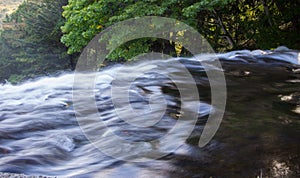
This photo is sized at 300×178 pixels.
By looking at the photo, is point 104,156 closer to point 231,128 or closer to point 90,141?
point 90,141

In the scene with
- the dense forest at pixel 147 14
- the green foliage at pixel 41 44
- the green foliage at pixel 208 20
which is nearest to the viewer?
the green foliage at pixel 208 20

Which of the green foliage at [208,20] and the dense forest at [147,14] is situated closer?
the green foliage at [208,20]

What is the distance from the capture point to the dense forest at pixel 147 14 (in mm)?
10297

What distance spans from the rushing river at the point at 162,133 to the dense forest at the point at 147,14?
5372mm

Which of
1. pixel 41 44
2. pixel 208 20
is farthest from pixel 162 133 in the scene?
pixel 41 44

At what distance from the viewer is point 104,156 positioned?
2.44 meters

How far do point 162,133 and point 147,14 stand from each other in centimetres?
777

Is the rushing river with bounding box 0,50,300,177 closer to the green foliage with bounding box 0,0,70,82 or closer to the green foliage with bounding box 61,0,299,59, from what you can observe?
the green foliage with bounding box 61,0,299,59

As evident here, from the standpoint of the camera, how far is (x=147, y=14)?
10188mm

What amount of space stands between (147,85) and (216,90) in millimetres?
1123

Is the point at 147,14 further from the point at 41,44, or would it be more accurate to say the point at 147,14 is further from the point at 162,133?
the point at 41,44

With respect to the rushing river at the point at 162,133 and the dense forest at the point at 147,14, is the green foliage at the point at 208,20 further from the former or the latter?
the rushing river at the point at 162,133

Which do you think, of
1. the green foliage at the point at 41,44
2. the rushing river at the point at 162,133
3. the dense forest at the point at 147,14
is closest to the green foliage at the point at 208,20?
the dense forest at the point at 147,14

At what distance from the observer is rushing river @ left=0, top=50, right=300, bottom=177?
2.14 meters
